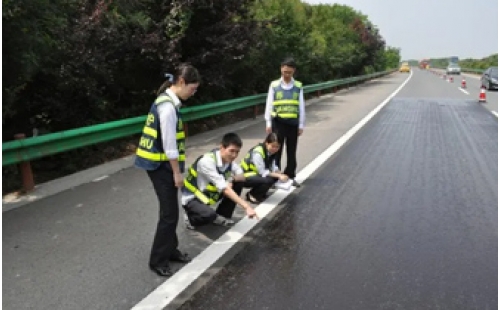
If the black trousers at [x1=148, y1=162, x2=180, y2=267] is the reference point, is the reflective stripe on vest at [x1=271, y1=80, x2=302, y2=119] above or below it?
above

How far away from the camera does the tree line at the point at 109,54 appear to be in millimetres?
6332

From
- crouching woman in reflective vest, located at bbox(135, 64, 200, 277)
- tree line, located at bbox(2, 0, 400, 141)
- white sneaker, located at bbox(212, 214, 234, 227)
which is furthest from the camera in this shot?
tree line, located at bbox(2, 0, 400, 141)

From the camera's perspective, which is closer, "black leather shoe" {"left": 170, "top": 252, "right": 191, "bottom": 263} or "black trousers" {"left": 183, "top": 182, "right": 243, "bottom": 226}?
"black leather shoe" {"left": 170, "top": 252, "right": 191, "bottom": 263}

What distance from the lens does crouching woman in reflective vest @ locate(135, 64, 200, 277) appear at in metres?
3.56

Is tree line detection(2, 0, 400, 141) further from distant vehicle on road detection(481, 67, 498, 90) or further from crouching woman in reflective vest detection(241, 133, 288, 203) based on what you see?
distant vehicle on road detection(481, 67, 498, 90)

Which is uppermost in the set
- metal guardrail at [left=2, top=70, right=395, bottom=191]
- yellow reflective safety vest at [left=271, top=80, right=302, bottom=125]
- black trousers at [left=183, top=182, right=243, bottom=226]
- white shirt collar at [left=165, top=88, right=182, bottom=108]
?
white shirt collar at [left=165, top=88, right=182, bottom=108]

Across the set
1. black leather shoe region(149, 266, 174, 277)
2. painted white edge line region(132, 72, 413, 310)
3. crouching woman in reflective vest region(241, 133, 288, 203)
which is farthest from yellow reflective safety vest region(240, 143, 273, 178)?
black leather shoe region(149, 266, 174, 277)

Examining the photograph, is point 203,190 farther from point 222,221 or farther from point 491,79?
point 491,79

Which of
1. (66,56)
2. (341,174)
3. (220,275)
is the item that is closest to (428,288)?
(220,275)

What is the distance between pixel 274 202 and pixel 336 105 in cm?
1337

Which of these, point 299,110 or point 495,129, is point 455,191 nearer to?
point 299,110

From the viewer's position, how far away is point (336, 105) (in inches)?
734

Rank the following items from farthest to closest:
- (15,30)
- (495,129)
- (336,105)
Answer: (336,105) < (495,129) < (15,30)

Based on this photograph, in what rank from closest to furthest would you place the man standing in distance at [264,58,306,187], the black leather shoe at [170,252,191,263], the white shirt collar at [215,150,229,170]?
the black leather shoe at [170,252,191,263] → the white shirt collar at [215,150,229,170] → the man standing in distance at [264,58,306,187]
